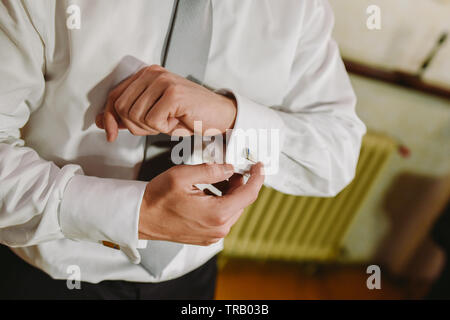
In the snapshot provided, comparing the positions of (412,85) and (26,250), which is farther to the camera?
(412,85)

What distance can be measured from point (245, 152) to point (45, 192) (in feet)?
1.31

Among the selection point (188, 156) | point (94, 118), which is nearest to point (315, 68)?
point (188, 156)

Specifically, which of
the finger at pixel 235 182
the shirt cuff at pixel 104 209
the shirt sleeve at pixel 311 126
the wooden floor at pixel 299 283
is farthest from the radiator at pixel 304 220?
the shirt cuff at pixel 104 209

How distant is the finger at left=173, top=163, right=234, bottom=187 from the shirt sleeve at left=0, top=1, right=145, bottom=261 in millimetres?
98

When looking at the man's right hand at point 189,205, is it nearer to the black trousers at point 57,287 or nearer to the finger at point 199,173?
the finger at point 199,173

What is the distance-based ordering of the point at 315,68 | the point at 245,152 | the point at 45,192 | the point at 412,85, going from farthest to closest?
the point at 412,85 → the point at 315,68 → the point at 245,152 → the point at 45,192

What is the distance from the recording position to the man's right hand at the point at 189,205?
535 mm

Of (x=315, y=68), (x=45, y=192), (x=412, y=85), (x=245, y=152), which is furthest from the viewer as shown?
(x=412, y=85)

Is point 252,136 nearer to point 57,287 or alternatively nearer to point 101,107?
point 101,107

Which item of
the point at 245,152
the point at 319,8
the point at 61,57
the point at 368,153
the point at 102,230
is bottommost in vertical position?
the point at 368,153

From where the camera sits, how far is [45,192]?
1.82ft

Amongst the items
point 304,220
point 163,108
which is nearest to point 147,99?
point 163,108

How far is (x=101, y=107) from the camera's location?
0.63 m

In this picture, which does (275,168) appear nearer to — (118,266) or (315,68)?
(315,68)
